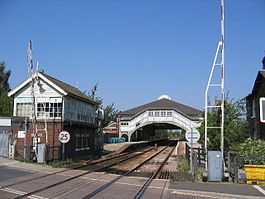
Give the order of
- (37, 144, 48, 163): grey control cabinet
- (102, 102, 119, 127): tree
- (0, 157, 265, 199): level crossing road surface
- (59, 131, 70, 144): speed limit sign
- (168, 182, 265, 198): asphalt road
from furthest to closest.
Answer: (102, 102, 119, 127): tree
(37, 144, 48, 163): grey control cabinet
(59, 131, 70, 144): speed limit sign
(168, 182, 265, 198): asphalt road
(0, 157, 265, 199): level crossing road surface

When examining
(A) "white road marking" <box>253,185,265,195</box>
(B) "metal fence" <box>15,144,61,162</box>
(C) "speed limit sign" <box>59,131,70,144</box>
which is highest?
(C) "speed limit sign" <box>59,131,70,144</box>

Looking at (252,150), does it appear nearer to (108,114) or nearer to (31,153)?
(31,153)

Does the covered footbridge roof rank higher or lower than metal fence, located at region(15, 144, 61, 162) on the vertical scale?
higher

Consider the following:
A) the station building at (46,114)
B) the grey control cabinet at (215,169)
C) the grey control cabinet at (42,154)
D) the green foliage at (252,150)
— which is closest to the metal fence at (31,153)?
the station building at (46,114)

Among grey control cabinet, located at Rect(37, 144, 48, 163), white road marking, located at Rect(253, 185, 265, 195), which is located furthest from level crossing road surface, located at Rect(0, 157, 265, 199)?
grey control cabinet, located at Rect(37, 144, 48, 163)

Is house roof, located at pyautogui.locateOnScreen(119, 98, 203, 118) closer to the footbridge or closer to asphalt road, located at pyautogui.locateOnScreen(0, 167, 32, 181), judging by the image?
the footbridge

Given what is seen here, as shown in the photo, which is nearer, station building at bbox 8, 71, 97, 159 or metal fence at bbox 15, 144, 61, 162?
metal fence at bbox 15, 144, 61, 162

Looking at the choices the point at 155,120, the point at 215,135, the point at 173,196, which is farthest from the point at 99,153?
the point at 155,120

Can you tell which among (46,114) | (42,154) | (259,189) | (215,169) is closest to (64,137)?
(42,154)

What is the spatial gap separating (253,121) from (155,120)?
98.5 ft

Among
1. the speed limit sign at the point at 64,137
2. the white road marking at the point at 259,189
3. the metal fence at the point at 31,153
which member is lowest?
the white road marking at the point at 259,189

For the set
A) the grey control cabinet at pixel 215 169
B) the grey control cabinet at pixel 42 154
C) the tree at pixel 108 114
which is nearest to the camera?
the grey control cabinet at pixel 215 169

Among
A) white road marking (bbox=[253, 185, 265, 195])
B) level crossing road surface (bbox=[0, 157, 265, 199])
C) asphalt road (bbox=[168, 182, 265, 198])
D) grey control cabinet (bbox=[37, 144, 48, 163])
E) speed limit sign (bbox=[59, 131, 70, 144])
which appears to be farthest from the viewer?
grey control cabinet (bbox=[37, 144, 48, 163])

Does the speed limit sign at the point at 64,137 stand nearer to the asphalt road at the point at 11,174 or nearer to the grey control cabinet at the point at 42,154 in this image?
the grey control cabinet at the point at 42,154
